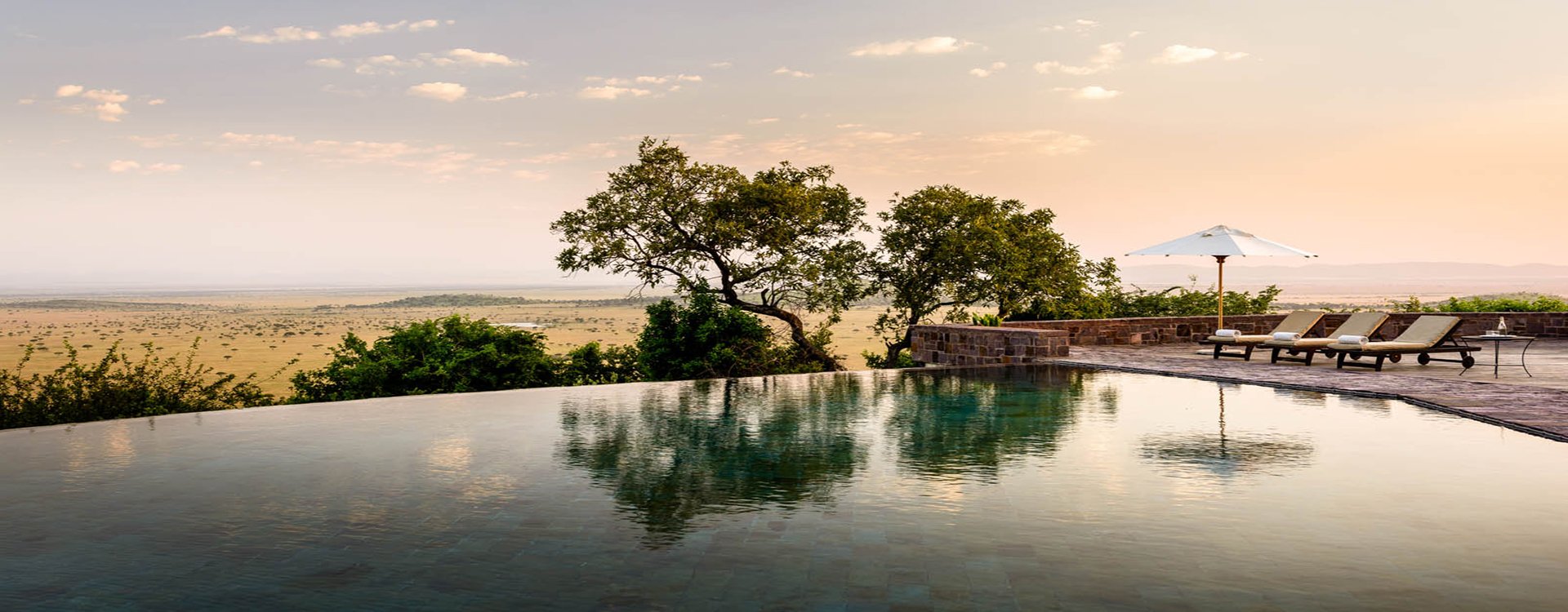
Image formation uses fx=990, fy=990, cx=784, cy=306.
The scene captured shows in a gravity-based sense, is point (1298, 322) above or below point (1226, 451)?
above

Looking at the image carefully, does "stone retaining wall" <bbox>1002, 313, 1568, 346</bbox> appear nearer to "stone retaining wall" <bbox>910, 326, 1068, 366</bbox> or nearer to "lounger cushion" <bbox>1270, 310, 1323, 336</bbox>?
"stone retaining wall" <bbox>910, 326, 1068, 366</bbox>

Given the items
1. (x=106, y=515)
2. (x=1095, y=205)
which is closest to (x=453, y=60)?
(x=1095, y=205)

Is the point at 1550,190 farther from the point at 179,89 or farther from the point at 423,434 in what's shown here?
the point at 179,89

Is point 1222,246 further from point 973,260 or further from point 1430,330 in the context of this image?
point 973,260

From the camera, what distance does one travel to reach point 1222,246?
17391mm

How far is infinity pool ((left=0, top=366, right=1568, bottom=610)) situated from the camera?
4.55m

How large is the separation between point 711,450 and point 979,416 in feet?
10.8

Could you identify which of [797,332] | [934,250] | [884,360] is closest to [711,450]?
[934,250]

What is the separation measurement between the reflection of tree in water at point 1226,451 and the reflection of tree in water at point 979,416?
88cm

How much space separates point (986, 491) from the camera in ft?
21.2

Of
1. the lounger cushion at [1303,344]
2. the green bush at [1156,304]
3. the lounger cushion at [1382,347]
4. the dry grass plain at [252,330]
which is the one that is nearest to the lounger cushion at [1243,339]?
the lounger cushion at [1303,344]

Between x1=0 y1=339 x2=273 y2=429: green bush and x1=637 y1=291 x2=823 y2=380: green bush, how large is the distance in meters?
8.17

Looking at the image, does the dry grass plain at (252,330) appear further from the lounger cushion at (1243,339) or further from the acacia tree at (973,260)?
the lounger cushion at (1243,339)

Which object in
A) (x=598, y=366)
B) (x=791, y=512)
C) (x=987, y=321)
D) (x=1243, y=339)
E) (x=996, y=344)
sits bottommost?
(x=598, y=366)
